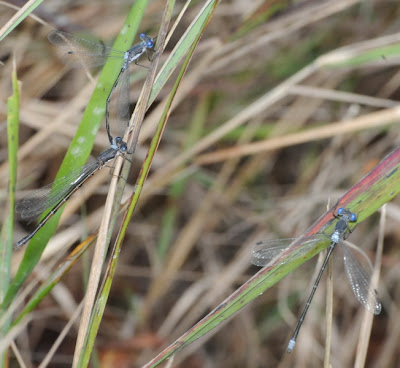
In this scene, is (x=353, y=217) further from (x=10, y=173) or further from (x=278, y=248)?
(x=10, y=173)

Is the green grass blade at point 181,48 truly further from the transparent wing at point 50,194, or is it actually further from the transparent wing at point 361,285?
the transparent wing at point 361,285

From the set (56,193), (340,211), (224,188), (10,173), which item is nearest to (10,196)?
(10,173)

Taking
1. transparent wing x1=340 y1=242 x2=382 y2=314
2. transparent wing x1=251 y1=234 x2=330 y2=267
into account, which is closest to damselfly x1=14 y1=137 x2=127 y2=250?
transparent wing x1=251 y1=234 x2=330 y2=267

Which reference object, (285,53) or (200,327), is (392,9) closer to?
(285,53)

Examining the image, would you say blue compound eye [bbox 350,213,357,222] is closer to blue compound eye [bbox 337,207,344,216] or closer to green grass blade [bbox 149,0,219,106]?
blue compound eye [bbox 337,207,344,216]

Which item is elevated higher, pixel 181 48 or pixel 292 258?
pixel 181 48

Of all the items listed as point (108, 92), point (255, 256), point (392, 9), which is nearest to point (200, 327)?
point (255, 256)

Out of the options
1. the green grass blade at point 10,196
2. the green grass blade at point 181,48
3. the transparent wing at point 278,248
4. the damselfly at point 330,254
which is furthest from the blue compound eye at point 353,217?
the green grass blade at point 10,196
